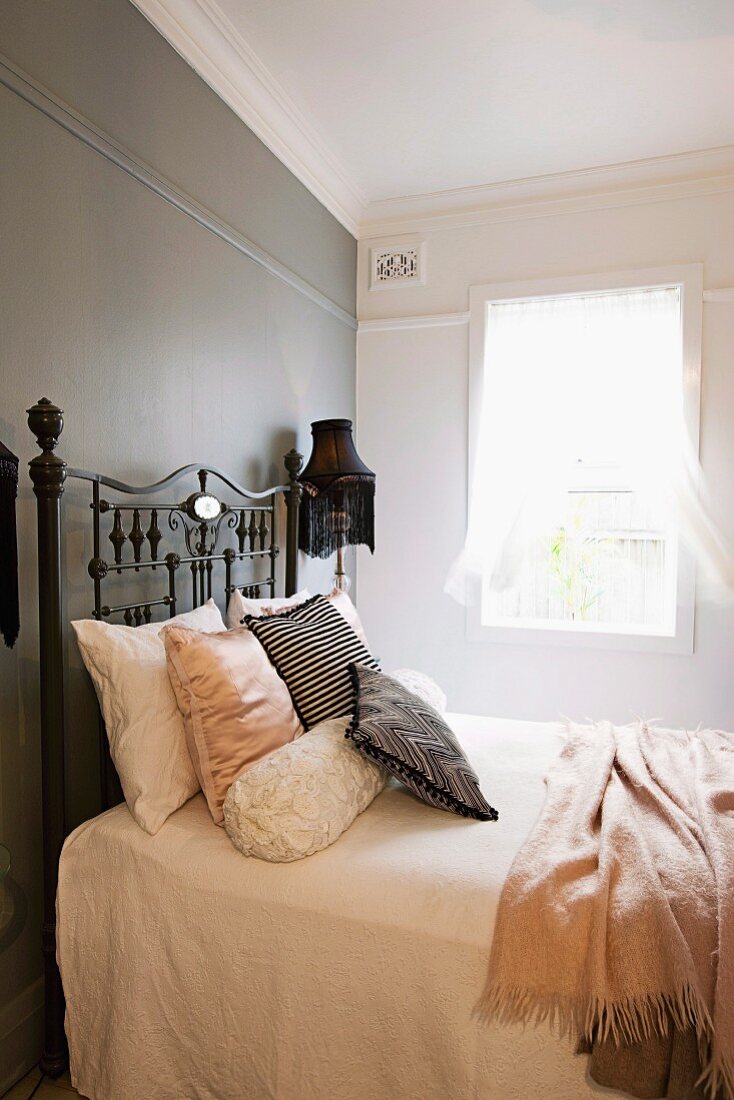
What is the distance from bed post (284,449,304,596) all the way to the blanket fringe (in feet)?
6.16

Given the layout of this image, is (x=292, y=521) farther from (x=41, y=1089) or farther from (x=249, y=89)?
(x=41, y=1089)

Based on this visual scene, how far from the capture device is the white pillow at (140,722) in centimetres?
175

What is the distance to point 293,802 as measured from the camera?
1616mm

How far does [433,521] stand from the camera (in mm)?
3859

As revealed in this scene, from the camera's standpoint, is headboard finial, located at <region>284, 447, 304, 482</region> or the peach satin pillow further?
headboard finial, located at <region>284, 447, 304, 482</region>

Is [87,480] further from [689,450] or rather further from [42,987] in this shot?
[689,450]

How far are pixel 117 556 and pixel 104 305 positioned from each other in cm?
69

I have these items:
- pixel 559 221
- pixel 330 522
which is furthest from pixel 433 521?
pixel 559 221

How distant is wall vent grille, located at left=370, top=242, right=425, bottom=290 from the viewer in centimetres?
383

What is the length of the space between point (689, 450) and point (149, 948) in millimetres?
2924

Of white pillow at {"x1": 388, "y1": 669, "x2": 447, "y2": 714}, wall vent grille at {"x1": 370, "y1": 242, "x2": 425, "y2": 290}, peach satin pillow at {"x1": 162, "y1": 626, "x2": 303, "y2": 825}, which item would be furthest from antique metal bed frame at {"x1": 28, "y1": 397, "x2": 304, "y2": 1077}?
wall vent grille at {"x1": 370, "y1": 242, "x2": 425, "y2": 290}

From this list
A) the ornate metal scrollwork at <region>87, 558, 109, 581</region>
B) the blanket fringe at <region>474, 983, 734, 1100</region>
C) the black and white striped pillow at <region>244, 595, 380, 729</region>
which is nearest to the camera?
the blanket fringe at <region>474, 983, 734, 1100</region>

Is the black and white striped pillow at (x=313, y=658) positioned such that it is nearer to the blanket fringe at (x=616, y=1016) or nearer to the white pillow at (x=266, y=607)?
the white pillow at (x=266, y=607)

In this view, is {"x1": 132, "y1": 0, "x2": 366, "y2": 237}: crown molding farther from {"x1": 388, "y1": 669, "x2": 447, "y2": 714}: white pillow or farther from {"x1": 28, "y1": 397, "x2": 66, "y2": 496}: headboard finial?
{"x1": 388, "y1": 669, "x2": 447, "y2": 714}: white pillow
